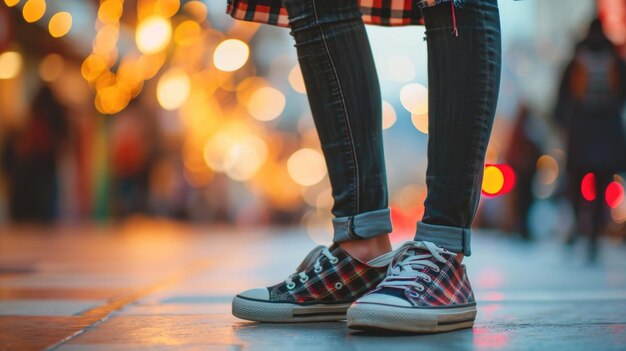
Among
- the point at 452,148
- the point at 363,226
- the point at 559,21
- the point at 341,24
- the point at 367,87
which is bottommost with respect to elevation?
the point at 363,226

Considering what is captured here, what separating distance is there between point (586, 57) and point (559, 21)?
117ft

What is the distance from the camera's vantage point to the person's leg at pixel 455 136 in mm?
2275

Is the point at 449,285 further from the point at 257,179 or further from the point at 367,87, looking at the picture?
the point at 257,179

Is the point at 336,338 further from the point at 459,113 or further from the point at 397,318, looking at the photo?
the point at 459,113

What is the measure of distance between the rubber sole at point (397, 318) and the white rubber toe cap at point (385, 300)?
0.5 inches

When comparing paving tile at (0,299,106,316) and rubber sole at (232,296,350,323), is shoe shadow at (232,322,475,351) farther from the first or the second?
paving tile at (0,299,106,316)

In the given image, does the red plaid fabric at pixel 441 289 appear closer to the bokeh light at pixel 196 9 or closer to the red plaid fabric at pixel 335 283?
the red plaid fabric at pixel 335 283

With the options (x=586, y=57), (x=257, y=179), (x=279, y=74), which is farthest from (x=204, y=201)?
(x=586, y=57)

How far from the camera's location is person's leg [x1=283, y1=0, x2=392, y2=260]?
2432 millimetres

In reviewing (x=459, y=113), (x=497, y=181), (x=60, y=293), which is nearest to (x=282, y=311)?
(x=459, y=113)

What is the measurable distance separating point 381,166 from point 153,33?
9787 millimetres

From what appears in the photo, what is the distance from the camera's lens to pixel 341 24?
245 centimetres

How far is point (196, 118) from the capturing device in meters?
26.7

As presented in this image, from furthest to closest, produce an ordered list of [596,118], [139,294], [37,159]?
[37,159] < [596,118] < [139,294]
